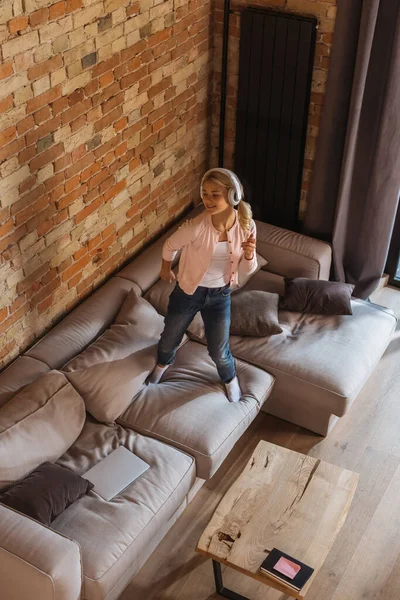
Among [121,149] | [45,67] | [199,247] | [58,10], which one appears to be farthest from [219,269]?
[58,10]

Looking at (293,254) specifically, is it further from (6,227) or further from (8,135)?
(8,135)

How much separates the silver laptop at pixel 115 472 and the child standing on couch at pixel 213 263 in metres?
0.64

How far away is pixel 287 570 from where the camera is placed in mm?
3152

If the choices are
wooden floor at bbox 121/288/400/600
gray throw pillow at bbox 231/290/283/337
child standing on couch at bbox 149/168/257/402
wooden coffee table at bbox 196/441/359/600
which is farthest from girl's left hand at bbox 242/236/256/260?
wooden floor at bbox 121/288/400/600

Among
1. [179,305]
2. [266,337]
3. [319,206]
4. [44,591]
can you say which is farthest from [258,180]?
[44,591]

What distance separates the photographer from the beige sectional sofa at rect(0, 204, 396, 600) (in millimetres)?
3131

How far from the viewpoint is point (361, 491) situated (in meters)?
4.02

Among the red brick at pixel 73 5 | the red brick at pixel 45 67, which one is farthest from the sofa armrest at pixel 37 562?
the red brick at pixel 73 5

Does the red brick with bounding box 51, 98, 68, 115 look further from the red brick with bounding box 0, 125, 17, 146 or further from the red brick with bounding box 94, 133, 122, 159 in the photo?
the red brick with bounding box 94, 133, 122, 159

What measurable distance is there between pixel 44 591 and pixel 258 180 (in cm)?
315

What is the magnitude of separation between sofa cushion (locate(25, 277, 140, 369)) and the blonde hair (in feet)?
3.44

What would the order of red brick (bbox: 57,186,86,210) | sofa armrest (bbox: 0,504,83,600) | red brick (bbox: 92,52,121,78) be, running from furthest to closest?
red brick (bbox: 57,186,86,210)
red brick (bbox: 92,52,121,78)
sofa armrest (bbox: 0,504,83,600)

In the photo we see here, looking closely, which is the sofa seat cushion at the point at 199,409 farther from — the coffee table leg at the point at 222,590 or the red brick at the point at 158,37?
the red brick at the point at 158,37

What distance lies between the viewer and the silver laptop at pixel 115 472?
11.5 ft
